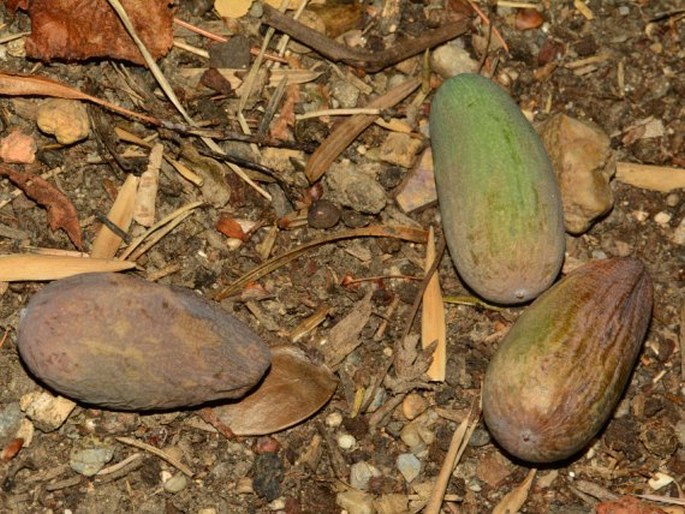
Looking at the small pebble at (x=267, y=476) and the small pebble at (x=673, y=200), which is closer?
the small pebble at (x=267, y=476)

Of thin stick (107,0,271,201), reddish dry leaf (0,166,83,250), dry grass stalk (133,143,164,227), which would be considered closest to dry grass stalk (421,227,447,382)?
thin stick (107,0,271,201)

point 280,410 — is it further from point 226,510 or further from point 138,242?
point 138,242

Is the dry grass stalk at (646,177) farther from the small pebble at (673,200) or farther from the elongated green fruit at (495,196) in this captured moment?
the elongated green fruit at (495,196)

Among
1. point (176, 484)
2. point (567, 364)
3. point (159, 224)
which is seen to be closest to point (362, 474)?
→ point (176, 484)

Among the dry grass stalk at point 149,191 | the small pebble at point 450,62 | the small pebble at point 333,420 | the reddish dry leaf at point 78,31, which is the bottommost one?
the small pebble at point 333,420

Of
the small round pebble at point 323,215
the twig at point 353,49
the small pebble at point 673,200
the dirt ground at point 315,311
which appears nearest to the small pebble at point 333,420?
the dirt ground at point 315,311

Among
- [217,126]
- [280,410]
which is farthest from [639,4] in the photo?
[280,410]
